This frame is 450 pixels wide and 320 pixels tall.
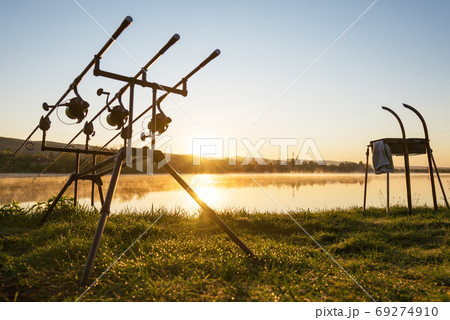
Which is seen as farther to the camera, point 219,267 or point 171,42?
point 219,267

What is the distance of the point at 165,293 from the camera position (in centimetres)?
247

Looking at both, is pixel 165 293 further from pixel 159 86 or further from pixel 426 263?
pixel 426 263

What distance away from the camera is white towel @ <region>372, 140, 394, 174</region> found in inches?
270

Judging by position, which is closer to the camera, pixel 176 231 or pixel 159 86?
pixel 159 86

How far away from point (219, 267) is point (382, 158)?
5766 mm

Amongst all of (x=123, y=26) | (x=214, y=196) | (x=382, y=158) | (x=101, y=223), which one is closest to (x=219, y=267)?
(x=101, y=223)

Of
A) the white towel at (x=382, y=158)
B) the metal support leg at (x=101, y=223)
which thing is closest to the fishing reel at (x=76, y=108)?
the metal support leg at (x=101, y=223)

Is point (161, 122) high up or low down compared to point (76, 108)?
down

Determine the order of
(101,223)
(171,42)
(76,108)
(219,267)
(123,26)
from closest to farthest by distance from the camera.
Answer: (123,26)
(101,223)
(171,42)
(219,267)
(76,108)

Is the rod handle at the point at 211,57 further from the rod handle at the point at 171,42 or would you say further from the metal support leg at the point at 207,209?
the metal support leg at the point at 207,209

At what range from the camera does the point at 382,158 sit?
22.7 feet

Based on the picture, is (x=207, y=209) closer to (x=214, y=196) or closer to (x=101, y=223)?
(x=101, y=223)
